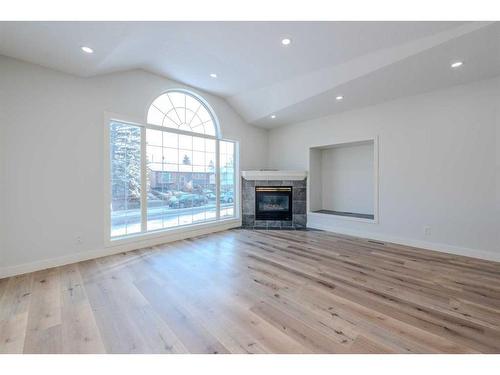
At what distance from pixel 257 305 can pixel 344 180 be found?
4066mm

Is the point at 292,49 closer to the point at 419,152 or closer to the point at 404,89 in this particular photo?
the point at 404,89

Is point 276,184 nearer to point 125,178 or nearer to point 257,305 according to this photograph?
point 125,178

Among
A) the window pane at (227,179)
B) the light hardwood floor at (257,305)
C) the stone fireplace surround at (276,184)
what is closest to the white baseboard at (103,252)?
A: the light hardwood floor at (257,305)

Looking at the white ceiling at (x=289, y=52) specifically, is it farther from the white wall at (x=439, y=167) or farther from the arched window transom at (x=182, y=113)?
the arched window transom at (x=182, y=113)

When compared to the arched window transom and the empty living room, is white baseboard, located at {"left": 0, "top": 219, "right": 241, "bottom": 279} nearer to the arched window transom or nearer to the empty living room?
the empty living room

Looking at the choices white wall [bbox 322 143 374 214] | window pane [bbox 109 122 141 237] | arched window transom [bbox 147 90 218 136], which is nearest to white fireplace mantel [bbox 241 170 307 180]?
white wall [bbox 322 143 374 214]

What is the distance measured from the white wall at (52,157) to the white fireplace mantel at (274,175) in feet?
9.07

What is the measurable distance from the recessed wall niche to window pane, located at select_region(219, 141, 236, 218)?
6.18 feet

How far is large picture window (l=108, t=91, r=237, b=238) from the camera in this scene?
366 cm

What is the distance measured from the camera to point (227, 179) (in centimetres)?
536

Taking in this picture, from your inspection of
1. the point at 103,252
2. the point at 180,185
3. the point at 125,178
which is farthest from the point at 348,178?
the point at 103,252

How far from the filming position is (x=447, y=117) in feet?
11.5

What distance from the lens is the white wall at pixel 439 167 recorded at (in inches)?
125
